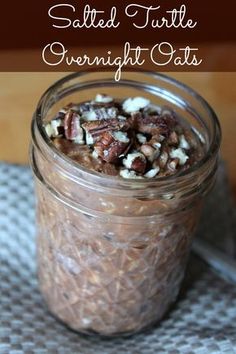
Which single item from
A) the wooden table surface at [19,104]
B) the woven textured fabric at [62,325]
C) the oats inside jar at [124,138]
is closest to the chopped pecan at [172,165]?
the oats inside jar at [124,138]

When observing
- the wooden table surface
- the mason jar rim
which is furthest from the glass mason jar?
the wooden table surface

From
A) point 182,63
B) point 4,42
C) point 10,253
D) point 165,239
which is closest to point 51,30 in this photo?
point 4,42

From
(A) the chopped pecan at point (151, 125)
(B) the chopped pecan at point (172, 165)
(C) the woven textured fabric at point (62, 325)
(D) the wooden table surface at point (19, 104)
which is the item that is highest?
(A) the chopped pecan at point (151, 125)

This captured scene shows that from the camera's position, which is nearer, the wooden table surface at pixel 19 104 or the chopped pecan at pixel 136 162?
the chopped pecan at pixel 136 162

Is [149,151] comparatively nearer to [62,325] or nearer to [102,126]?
[102,126]

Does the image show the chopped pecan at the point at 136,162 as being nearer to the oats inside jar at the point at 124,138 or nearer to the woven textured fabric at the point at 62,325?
the oats inside jar at the point at 124,138

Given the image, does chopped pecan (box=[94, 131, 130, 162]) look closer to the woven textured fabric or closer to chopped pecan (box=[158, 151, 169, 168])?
chopped pecan (box=[158, 151, 169, 168])

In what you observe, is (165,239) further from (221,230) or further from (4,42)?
(4,42)
